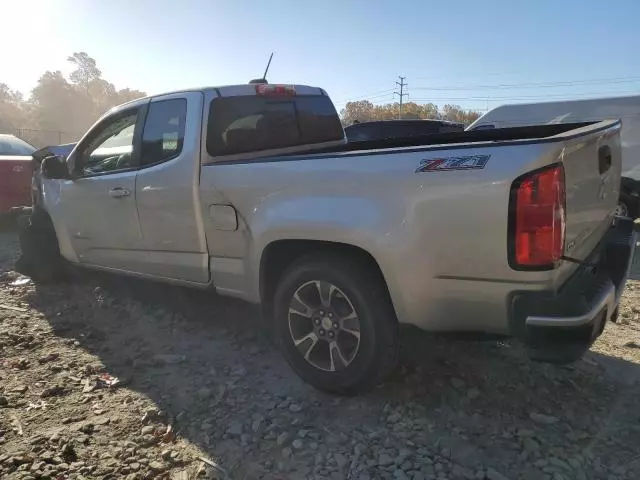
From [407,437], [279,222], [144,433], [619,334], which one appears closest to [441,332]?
[407,437]

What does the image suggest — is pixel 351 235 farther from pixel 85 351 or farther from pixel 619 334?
pixel 619 334

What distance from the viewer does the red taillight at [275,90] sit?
4.23m

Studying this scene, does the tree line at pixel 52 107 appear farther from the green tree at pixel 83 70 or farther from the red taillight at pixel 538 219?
the red taillight at pixel 538 219

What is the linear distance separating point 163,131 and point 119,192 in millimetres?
645

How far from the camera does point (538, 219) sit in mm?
2371

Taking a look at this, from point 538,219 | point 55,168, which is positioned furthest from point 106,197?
point 538,219

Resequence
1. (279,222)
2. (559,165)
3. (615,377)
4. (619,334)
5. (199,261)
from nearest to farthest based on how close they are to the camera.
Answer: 1. (559,165)
2. (279,222)
3. (615,377)
4. (199,261)
5. (619,334)

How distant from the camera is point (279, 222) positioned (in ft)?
10.5

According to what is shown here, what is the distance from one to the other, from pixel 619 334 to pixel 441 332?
7.52ft

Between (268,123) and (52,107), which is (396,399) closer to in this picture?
(268,123)

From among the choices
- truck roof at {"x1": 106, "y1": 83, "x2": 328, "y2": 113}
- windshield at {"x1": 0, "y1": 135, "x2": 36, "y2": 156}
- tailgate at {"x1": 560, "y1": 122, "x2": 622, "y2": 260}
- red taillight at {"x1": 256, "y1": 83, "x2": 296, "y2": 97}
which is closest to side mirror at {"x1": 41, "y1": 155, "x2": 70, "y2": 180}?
truck roof at {"x1": 106, "y1": 83, "x2": 328, "y2": 113}

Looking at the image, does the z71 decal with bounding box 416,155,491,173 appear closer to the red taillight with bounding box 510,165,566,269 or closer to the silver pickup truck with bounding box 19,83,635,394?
the silver pickup truck with bounding box 19,83,635,394

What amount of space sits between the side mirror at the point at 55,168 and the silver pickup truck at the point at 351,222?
0.03m

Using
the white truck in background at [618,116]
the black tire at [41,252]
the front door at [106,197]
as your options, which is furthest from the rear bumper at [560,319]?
the white truck in background at [618,116]
